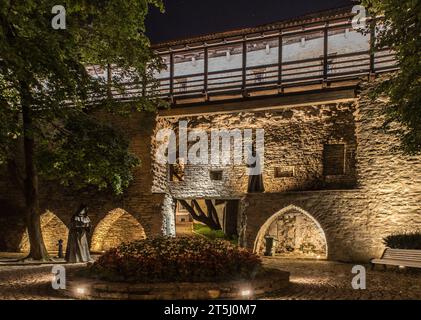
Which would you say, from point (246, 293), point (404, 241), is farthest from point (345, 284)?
point (404, 241)

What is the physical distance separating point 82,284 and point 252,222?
941cm

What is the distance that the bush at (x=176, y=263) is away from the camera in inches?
321

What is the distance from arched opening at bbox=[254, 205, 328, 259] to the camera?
1848 centimetres

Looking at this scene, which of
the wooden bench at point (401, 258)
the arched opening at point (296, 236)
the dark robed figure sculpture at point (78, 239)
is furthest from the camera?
the arched opening at point (296, 236)

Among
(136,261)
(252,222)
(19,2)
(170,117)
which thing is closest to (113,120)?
(170,117)

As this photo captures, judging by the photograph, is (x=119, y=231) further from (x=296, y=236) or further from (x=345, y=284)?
(x=345, y=284)

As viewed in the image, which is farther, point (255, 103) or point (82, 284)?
point (255, 103)

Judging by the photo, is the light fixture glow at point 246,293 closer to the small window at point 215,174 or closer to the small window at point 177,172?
the small window at point 215,174

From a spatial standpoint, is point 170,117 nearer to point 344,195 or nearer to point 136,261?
point 344,195

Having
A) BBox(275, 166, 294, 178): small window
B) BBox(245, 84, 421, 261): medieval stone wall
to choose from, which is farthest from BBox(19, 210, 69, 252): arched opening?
BBox(245, 84, 421, 261): medieval stone wall

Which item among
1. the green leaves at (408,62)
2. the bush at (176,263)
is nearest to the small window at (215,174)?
the green leaves at (408,62)

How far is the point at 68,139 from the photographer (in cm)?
1349

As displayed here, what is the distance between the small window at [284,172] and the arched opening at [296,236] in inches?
69.2

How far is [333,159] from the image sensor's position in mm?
16672
